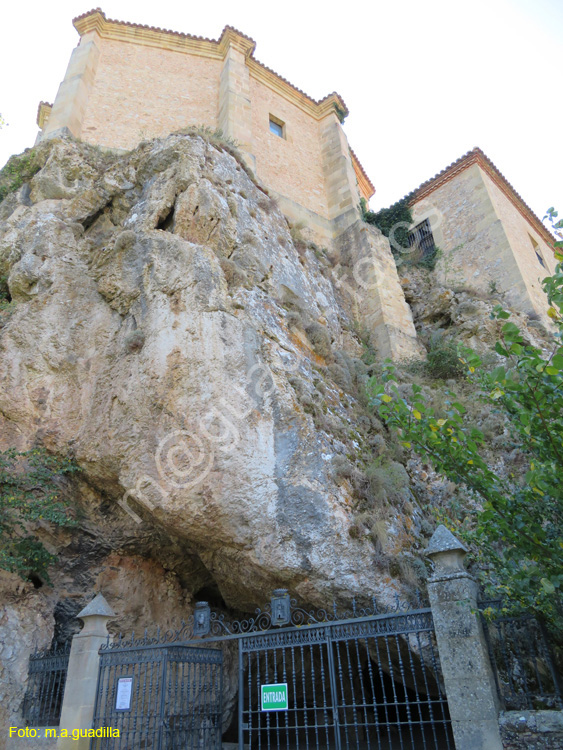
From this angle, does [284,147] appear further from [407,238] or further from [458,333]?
[458,333]

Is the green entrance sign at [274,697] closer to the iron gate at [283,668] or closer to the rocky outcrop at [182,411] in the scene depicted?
the iron gate at [283,668]

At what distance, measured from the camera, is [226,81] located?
1762 cm

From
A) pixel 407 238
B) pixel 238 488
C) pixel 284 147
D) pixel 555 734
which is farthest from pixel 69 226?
pixel 407 238

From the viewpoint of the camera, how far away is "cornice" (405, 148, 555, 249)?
19812 mm

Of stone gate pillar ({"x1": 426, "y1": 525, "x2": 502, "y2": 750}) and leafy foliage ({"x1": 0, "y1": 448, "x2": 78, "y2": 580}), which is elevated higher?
leafy foliage ({"x1": 0, "y1": 448, "x2": 78, "y2": 580})

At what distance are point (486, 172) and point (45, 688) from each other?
2033 centimetres

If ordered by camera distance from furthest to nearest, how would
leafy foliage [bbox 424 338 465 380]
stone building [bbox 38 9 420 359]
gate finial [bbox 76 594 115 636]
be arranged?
stone building [bbox 38 9 420 359]
leafy foliage [bbox 424 338 465 380]
gate finial [bbox 76 594 115 636]

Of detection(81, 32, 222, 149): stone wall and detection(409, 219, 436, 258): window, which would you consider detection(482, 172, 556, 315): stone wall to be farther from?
detection(81, 32, 222, 149): stone wall

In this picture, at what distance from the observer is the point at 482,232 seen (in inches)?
733

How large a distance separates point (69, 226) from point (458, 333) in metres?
10.6

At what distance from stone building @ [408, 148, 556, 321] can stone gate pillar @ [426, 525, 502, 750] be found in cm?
1293

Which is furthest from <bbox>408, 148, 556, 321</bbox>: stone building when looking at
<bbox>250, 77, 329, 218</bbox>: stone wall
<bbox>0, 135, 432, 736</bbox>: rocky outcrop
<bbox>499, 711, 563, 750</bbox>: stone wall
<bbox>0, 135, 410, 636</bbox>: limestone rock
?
<bbox>499, 711, 563, 750</bbox>: stone wall

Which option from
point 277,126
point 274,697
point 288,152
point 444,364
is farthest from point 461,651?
point 277,126

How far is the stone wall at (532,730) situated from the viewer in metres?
4.68
